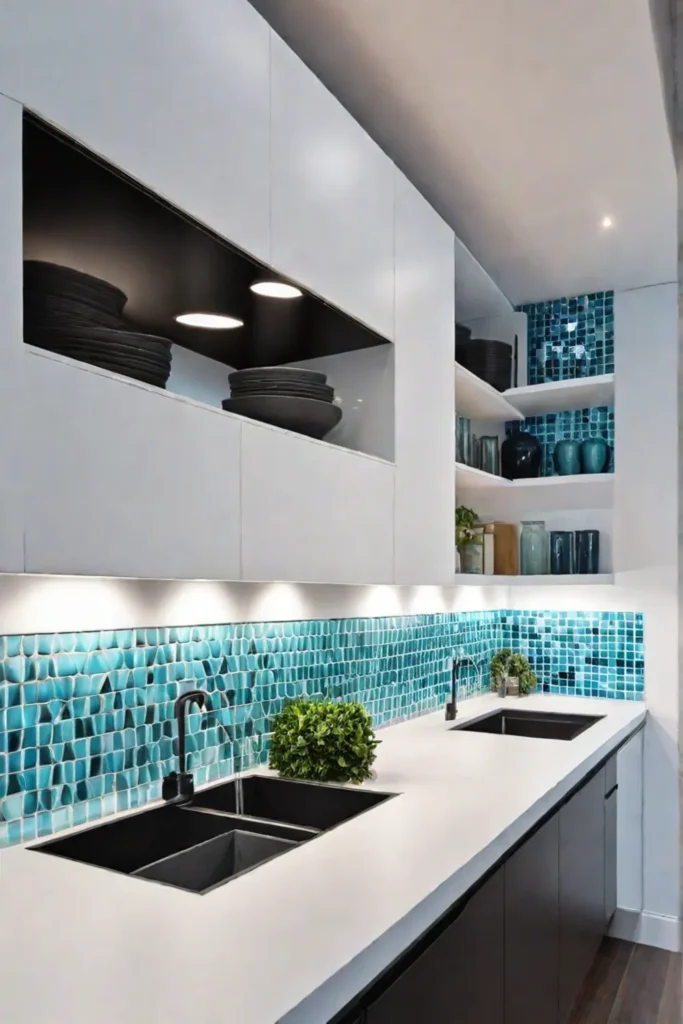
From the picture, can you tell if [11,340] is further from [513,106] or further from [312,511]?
[513,106]

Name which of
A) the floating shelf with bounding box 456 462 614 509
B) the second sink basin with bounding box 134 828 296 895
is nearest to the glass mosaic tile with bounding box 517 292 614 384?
the floating shelf with bounding box 456 462 614 509

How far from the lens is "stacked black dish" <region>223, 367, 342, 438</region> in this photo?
1711 millimetres

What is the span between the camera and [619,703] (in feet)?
11.0

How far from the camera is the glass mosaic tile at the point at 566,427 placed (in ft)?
11.8

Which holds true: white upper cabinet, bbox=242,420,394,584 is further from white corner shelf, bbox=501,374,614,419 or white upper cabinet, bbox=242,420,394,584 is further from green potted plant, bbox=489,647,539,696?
green potted plant, bbox=489,647,539,696

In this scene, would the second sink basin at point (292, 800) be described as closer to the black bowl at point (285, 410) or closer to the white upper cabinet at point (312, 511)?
the white upper cabinet at point (312, 511)

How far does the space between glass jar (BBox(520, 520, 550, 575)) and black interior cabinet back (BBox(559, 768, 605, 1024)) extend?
0.99 m

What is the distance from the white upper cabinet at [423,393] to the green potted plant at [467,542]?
1.88ft

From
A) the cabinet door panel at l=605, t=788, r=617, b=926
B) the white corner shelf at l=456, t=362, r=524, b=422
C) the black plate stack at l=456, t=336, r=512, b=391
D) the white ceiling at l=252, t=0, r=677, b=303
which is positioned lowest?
the cabinet door panel at l=605, t=788, r=617, b=926

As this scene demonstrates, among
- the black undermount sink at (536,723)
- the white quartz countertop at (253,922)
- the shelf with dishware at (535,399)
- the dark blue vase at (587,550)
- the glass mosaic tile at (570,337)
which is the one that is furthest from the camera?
the glass mosaic tile at (570,337)

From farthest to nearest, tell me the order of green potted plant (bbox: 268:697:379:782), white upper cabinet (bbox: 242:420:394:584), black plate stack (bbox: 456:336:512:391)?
black plate stack (bbox: 456:336:512:391)
green potted plant (bbox: 268:697:379:782)
white upper cabinet (bbox: 242:420:394:584)

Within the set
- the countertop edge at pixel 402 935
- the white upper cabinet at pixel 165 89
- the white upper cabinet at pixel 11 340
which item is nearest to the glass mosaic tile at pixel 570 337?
the countertop edge at pixel 402 935

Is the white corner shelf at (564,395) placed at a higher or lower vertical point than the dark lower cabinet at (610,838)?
higher

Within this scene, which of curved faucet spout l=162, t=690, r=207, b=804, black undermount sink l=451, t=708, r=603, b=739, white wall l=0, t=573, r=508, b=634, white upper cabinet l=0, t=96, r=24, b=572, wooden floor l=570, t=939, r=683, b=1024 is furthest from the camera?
black undermount sink l=451, t=708, r=603, b=739
